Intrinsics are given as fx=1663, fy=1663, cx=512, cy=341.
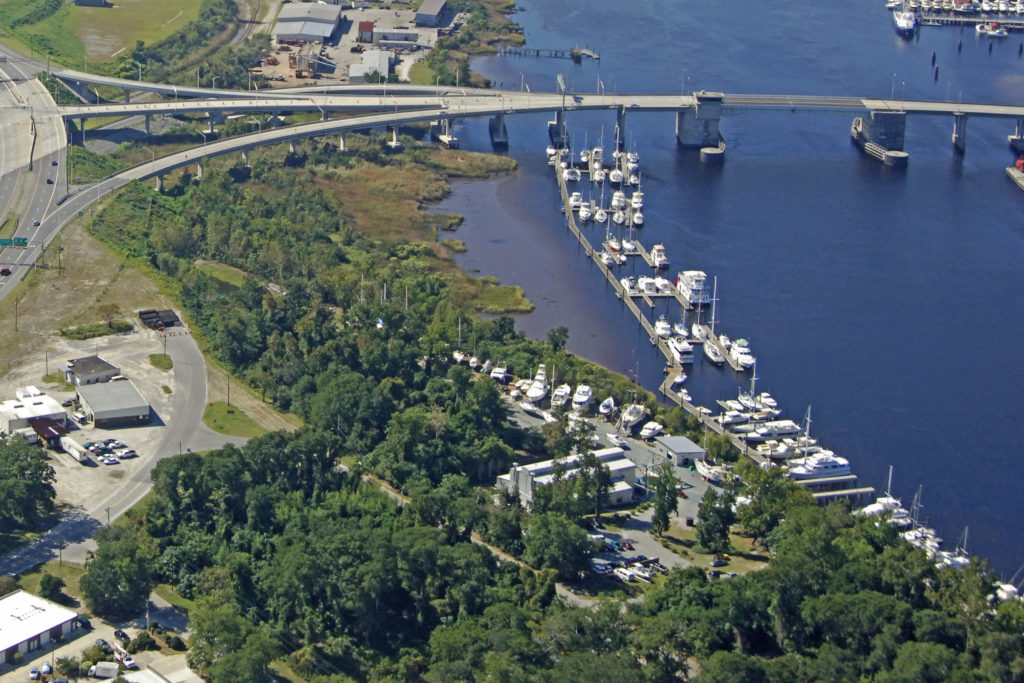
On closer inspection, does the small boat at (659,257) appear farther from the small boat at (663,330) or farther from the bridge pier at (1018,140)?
the bridge pier at (1018,140)

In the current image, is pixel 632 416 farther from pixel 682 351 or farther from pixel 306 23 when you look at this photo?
pixel 306 23

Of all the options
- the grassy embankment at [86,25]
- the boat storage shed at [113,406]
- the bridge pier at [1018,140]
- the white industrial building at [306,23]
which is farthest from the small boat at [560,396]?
the white industrial building at [306,23]

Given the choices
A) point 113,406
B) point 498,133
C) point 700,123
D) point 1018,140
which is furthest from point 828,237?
point 113,406

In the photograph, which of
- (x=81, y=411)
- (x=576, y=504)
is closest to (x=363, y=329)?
(x=81, y=411)

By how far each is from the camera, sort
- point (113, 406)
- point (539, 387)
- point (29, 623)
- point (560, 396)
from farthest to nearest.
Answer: point (539, 387) < point (560, 396) < point (113, 406) < point (29, 623)

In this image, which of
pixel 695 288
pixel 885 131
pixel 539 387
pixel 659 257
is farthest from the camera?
pixel 885 131
